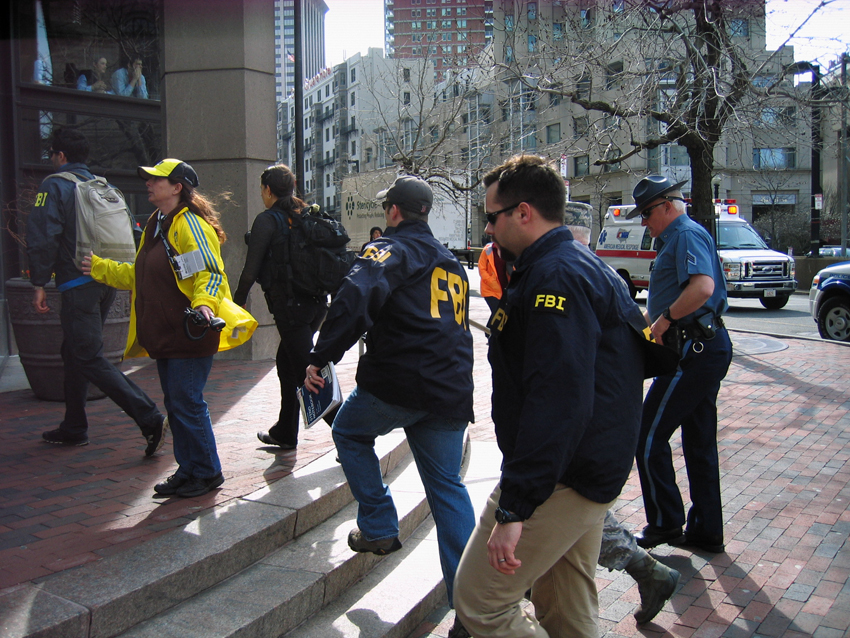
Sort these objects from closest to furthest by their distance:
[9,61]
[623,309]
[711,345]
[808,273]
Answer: [623,309] < [711,345] < [9,61] < [808,273]

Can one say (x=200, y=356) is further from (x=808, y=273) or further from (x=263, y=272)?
(x=808, y=273)

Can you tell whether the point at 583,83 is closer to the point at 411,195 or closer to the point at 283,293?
the point at 283,293

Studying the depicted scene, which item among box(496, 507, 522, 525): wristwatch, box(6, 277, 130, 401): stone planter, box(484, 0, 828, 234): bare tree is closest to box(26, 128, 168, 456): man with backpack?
box(6, 277, 130, 401): stone planter

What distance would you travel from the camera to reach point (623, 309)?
2.18 m

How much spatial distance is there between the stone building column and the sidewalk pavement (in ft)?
7.84

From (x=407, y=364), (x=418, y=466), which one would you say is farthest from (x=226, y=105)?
(x=418, y=466)

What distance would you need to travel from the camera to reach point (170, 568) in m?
3.00

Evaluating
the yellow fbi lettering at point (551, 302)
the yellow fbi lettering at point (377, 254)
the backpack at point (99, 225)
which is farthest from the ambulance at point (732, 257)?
the yellow fbi lettering at point (551, 302)

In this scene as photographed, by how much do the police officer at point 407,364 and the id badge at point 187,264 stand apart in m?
1.07

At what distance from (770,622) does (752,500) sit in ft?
5.12

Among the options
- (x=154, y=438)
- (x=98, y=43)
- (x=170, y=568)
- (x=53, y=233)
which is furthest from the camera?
(x=98, y=43)

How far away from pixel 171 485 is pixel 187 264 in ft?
3.88

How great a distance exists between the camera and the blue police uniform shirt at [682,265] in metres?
3.80

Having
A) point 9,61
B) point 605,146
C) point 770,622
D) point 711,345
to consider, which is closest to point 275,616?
point 770,622
